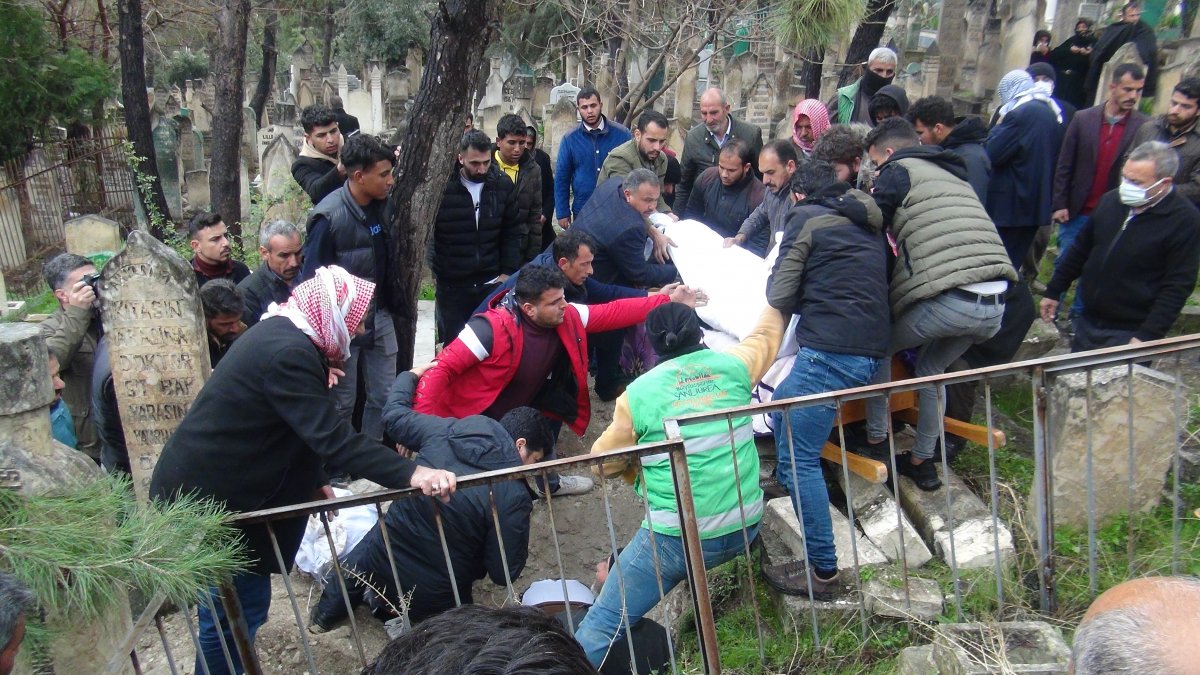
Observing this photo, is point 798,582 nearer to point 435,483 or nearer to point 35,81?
point 435,483

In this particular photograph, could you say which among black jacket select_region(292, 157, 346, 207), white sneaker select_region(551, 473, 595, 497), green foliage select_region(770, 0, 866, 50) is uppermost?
green foliage select_region(770, 0, 866, 50)

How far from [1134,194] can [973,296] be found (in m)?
1.06

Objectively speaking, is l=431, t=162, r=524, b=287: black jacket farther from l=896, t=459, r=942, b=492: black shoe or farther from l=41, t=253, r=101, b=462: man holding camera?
l=896, t=459, r=942, b=492: black shoe

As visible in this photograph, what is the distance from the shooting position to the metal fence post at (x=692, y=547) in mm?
2977

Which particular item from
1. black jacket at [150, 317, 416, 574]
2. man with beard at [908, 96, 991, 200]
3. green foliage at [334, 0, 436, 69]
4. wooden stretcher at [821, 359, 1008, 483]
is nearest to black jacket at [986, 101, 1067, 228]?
man with beard at [908, 96, 991, 200]

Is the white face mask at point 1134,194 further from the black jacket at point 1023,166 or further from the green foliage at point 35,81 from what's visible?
the green foliage at point 35,81

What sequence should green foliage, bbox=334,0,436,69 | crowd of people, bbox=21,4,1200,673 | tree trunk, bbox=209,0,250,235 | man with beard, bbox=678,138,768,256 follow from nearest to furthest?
1. crowd of people, bbox=21,4,1200,673
2. man with beard, bbox=678,138,768,256
3. tree trunk, bbox=209,0,250,235
4. green foliage, bbox=334,0,436,69

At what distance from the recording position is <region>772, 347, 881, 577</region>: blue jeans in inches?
142

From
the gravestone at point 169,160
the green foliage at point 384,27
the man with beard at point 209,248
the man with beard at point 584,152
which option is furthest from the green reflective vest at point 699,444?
the green foliage at point 384,27

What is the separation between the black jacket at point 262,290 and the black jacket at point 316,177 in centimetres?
89

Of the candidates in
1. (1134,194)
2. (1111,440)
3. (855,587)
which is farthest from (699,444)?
(1134,194)

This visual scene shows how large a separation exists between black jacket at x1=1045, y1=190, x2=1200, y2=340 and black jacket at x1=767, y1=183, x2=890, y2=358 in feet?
4.22

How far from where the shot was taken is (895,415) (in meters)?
4.56

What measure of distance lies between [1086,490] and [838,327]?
4.16 ft
